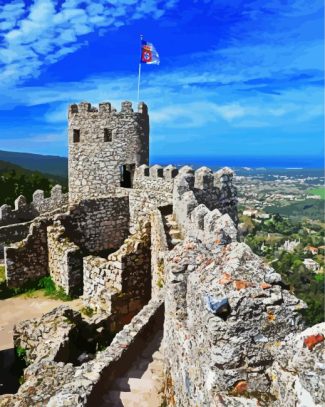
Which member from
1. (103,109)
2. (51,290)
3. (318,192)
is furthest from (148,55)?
(318,192)

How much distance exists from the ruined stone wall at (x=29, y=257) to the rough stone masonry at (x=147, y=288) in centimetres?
3

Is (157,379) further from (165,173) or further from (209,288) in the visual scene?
(165,173)

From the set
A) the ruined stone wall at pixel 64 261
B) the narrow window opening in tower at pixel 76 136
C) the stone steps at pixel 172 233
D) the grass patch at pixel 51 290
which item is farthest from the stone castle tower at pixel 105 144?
the stone steps at pixel 172 233

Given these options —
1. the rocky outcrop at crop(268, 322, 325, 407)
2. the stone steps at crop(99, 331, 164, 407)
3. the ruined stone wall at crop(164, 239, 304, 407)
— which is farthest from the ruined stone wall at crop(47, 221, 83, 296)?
the rocky outcrop at crop(268, 322, 325, 407)

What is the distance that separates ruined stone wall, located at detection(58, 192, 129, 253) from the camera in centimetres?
1553

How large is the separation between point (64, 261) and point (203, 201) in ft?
15.4

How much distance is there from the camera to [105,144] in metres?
16.8

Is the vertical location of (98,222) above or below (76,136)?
below

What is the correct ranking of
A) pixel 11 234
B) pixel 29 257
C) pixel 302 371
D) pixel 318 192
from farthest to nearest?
1. pixel 318 192
2. pixel 11 234
3. pixel 29 257
4. pixel 302 371

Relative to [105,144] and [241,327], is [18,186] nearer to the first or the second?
[105,144]

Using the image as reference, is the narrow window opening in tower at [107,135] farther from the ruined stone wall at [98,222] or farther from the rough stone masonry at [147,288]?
the ruined stone wall at [98,222]

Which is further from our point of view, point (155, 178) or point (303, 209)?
point (303, 209)

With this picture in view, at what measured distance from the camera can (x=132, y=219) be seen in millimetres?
15961

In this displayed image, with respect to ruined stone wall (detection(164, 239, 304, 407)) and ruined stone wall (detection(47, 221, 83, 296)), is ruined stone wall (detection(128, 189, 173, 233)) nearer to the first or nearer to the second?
ruined stone wall (detection(47, 221, 83, 296))
